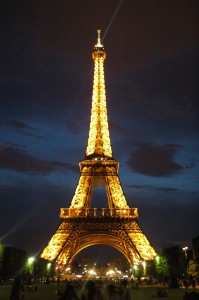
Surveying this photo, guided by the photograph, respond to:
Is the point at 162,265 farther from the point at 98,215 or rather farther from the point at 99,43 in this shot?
the point at 99,43

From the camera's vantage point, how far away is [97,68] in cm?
6669

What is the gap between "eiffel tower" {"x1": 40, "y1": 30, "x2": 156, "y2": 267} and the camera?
51.1 meters

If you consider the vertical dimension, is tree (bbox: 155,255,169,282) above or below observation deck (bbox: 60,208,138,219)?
below

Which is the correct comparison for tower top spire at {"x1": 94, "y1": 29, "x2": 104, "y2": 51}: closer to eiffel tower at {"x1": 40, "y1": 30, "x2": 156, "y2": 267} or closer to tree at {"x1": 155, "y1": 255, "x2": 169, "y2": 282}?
eiffel tower at {"x1": 40, "y1": 30, "x2": 156, "y2": 267}

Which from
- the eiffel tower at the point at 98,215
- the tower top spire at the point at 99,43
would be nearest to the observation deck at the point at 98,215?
the eiffel tower at the point at 98,215

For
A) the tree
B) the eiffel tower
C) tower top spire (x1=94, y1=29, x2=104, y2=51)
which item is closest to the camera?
the tree

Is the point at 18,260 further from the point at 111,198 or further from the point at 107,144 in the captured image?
the point at 107,144

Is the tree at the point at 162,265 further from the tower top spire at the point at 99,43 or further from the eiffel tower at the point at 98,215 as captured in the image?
the tower top spire at the point at 99,43

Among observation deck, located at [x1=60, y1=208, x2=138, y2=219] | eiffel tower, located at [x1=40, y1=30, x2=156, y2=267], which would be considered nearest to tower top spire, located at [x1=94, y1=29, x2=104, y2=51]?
eiffel tower, located at [x1=40, y1=30, x2=156, y2=267]

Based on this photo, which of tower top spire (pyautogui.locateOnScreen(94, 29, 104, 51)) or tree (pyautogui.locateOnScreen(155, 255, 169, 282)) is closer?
tree (pyautogui.locateOnScreen(155, 255, 169, 282))

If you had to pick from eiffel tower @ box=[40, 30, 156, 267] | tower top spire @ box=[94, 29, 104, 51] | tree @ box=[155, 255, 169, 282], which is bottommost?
tree @ box=[155, 255, 169, 282]

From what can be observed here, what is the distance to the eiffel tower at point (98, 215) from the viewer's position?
51.1 metres

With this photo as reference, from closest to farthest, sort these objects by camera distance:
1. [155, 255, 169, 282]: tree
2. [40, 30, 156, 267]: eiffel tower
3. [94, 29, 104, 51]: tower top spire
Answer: [155, 255, 169, 282]: tree, [40, 30, 156, 267]: eiffel tower, [94, 29, 104, 51]: tower top spire

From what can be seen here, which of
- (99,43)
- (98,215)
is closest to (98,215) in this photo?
(98,215)
